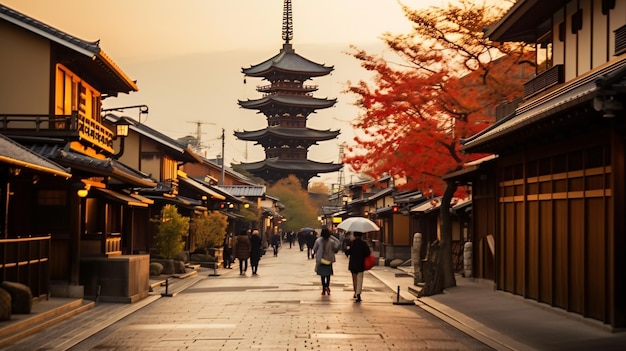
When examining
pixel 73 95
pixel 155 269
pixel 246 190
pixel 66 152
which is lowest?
pixel 155 269

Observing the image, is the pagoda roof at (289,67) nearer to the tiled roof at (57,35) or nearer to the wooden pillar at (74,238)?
the tiled roof at (57,35)

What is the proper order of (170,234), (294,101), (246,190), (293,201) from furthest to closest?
(293,201) → (294,101) → (246,190) → (170,234)

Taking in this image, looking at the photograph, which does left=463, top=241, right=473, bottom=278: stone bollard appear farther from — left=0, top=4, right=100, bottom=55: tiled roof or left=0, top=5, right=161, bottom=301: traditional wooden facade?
left=0, top=4, right=100, bottom=55: tiled roof

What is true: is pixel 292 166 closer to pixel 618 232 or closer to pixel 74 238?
pixel 74 238

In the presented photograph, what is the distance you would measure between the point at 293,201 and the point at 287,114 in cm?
1185

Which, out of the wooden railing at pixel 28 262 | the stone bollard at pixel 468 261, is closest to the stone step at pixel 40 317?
the wooden railing at pixel 28 262

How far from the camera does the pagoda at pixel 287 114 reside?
401 feet

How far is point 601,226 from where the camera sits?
16.5 metres

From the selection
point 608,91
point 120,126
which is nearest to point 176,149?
point 120,126

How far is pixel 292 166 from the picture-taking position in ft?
409

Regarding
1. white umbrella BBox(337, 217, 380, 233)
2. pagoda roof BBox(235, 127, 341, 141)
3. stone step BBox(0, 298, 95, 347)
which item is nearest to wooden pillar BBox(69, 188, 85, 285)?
stone step BBox(0, 298, 95, 347)

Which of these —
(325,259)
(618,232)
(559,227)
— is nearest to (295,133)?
(325,259)

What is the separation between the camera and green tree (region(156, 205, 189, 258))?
38125 millimetres

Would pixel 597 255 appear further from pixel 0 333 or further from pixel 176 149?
pixel 176 149
